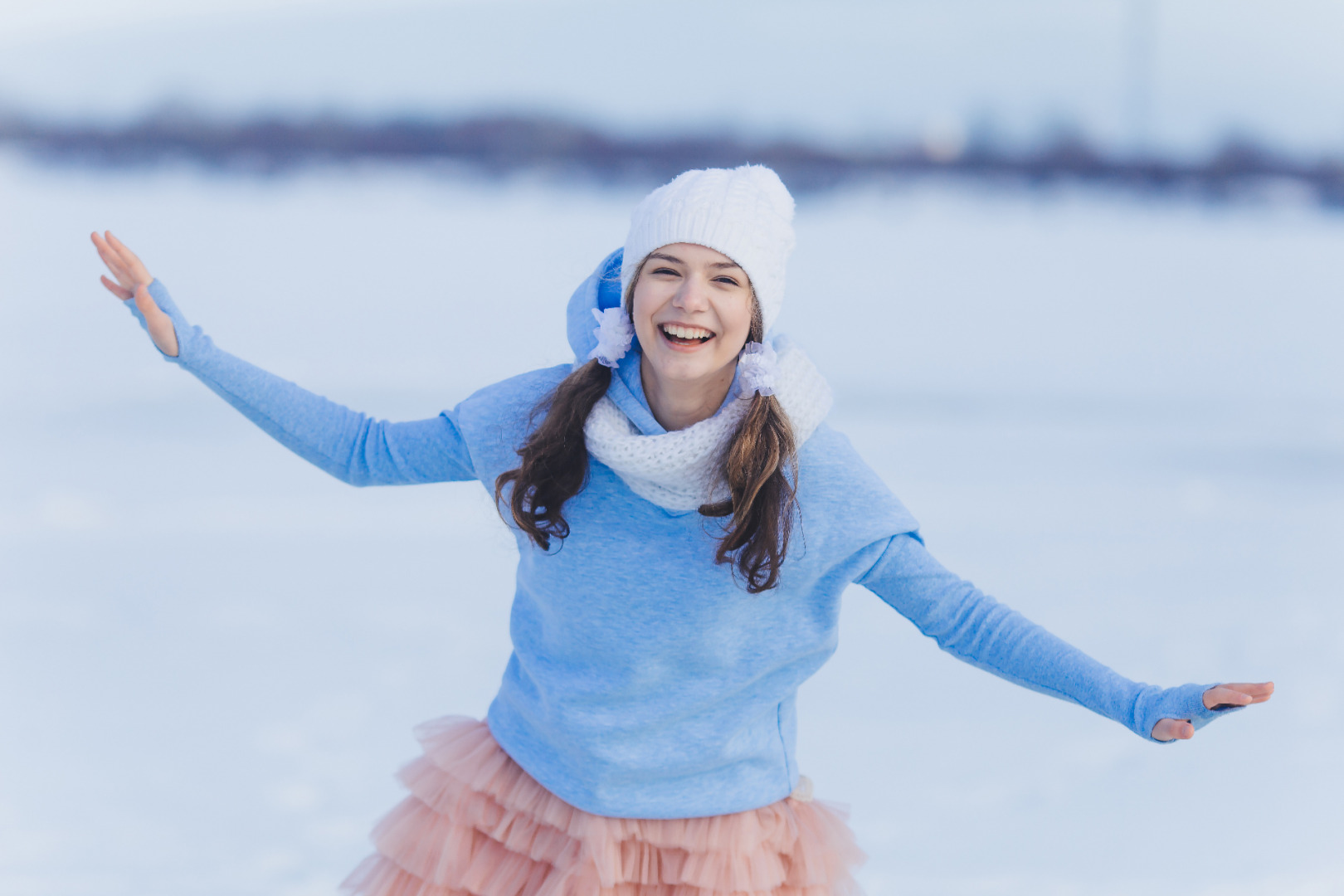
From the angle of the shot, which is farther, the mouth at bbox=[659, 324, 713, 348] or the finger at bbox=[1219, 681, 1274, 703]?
the mouth at bbox=[659, 324, 713, 348]

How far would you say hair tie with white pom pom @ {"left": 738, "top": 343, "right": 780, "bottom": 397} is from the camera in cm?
90

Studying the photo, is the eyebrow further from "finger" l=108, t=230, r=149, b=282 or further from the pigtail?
"finger" l=108, t=230, r=149, b=282

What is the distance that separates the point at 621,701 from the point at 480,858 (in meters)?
0.24

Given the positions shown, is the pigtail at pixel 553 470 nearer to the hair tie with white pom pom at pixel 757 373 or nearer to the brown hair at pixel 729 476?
the brown hair at pixel 729 476

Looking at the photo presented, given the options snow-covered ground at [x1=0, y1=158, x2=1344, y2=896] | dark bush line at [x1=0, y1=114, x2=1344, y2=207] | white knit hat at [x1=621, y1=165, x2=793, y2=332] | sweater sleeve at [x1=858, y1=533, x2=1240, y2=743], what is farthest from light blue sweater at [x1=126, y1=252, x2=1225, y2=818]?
dark bush line at [x1=0, y1=114, x2=1344, y2=207]

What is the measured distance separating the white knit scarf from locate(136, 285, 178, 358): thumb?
410 millimetres

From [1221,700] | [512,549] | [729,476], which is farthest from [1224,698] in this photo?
[512,549]

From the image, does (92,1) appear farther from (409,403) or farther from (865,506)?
(865,506)

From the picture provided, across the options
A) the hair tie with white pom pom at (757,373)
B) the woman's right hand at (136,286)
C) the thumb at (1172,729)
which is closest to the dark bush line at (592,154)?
the woman's right hand at (136,286)

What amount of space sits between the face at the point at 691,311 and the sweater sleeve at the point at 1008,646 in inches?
8.7

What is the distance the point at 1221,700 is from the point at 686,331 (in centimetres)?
49

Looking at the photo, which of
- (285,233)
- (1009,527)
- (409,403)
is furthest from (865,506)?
(285,233)

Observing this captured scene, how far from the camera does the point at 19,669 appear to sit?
2127 mm

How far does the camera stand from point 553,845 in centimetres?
103
